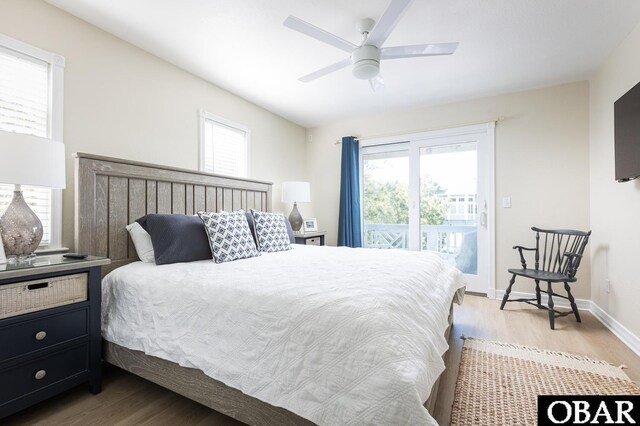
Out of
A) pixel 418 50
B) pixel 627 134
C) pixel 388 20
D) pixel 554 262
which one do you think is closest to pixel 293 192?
pixel 418 50

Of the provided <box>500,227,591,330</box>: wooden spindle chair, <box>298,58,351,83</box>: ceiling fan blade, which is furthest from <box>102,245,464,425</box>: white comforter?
<box>500,227,591,330</box>: wooden spindle chair

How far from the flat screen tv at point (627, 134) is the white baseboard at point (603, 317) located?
1.26 m

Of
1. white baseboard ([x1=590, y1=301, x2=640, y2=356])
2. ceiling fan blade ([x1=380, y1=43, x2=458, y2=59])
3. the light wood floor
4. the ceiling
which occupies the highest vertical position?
the ceiling

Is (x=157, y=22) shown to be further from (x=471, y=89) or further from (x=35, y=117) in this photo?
(x=471, y=89)

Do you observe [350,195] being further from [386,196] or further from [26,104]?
[26,104]

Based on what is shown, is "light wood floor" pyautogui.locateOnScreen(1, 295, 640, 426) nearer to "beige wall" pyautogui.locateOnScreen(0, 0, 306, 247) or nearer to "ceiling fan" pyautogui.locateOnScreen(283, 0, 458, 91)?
"beige wall" pyautogui.locateOnScreen(0, 0, 306, 247)

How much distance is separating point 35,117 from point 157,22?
3.59 feet

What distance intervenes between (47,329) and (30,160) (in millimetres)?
900

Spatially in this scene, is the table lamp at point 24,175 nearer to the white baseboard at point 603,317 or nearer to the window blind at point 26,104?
the window blind at point 26,104

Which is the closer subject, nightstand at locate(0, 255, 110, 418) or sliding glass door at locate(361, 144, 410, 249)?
nightstand at locate(0, 255, 110, 418)

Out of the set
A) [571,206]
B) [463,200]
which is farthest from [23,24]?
[571,206]

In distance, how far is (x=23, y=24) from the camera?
198 cm

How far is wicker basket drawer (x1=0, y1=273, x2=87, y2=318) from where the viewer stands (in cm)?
143

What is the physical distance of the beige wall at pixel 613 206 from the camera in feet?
7.79
